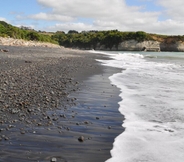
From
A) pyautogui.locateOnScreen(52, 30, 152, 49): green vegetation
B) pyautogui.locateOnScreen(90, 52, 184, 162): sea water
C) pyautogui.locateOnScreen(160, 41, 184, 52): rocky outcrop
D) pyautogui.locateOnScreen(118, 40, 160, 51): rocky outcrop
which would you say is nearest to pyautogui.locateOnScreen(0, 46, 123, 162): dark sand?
pyautogui.locateOnScreen(90, 52, 184, 162): sea water

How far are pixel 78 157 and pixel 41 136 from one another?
Answer: 1088 mm

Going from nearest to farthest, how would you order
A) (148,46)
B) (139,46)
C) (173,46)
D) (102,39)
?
(139,46), (148,46), (173,46), (102,39)

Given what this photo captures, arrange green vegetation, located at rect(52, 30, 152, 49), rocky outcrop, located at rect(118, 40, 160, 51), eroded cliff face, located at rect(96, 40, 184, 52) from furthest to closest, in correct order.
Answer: green vegetation, located at rect(52, 30, 152, 49)
eroded cliff face, located at rect(96, 40, 184, 52)
rocky outcrop, located at rect(118, 40, 160, 51)

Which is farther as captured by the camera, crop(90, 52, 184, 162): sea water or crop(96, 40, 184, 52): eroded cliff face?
crop(96, 40, 184, 52): eroded cliff face

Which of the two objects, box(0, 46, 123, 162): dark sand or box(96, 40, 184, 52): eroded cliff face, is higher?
box(96, 40, 184, 52): eroded cliff face

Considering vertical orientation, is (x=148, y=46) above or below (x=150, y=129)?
above

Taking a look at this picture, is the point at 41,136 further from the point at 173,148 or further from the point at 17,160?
the point at 173,148

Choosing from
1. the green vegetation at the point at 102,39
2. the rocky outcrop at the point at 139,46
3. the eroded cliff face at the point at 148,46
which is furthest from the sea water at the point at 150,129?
the green vegetation at the point at 102,39

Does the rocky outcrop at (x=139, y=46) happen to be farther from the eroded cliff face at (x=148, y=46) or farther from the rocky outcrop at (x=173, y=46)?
the rocky outcrop at (x=173, y=46)

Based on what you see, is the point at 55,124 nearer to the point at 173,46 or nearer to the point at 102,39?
the point at 173,46

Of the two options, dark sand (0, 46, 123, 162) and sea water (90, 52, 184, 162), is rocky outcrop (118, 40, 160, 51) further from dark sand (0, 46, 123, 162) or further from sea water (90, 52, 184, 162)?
dark sand (0, 46, 123, 162)

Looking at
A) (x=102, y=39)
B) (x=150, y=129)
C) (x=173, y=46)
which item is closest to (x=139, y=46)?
(x=173, y=46)

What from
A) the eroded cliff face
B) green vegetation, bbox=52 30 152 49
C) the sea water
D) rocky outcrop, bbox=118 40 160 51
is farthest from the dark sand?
green vegetation, bbox=52 30 152 49

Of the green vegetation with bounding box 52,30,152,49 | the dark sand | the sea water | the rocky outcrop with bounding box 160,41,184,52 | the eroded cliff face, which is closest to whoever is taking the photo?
the dark sand
